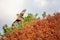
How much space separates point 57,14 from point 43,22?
1.54 metres

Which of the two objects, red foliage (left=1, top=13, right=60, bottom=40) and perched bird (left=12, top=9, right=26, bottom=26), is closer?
red foliage (left=1, top=13, right=60, bottom=40)

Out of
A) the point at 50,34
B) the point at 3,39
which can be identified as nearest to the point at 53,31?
the point at 50,34

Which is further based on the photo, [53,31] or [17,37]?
[17,37]

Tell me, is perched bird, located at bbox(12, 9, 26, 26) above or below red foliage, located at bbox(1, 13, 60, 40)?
above

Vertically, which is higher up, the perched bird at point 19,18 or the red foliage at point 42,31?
the perched bird at point 19,18

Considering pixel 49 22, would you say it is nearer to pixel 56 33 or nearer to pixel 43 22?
pixel 43 22

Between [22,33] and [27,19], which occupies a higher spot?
[27,19]

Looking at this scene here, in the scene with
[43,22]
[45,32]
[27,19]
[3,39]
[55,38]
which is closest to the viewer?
[55,38]

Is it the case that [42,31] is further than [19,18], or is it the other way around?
[19,18]

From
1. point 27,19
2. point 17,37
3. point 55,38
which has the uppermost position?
point 27,19

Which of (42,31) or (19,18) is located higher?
(19,18)

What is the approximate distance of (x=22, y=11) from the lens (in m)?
30.5

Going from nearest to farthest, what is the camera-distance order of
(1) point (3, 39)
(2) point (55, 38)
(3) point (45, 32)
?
(2) point (55, 38) → (3) point (45, 32) → (1) point (3, 39)

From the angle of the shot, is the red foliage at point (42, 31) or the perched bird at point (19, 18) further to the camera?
the perched bird at point (19, 18)
